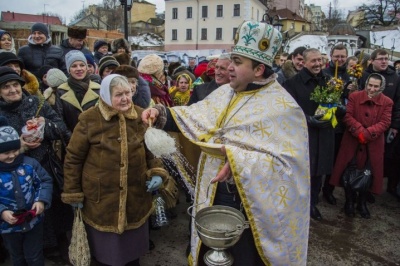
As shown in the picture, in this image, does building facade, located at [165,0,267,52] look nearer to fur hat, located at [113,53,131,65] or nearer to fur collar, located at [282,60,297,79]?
fur collar, located at [282,60,297,79]

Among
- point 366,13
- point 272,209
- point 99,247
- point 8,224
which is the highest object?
point 366,13

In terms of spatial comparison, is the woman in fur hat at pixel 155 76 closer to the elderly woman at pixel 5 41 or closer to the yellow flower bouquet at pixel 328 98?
the elderly woman at pixel 5 41

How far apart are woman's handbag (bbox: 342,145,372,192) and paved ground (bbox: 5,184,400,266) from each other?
53 cm

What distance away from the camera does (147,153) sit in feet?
10.8

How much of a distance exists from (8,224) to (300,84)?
374 cm

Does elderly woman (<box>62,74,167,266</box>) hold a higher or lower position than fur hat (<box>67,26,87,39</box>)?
lower

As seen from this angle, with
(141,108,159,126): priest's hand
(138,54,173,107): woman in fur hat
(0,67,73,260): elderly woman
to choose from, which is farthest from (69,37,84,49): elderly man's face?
(141,108,159,126): priest's hand

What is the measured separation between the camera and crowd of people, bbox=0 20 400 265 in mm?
2395

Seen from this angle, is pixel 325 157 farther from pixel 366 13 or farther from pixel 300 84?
pixel 366 13

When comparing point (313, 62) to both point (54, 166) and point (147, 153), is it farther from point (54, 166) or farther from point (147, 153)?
point (54, 166)

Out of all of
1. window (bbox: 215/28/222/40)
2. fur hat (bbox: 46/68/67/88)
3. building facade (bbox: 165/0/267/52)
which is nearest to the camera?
fur hat (bbox: 46/68/67/88)

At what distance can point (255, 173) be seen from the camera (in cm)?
230

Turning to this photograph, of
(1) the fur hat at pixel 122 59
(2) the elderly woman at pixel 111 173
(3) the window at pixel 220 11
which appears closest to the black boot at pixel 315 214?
(2) the elderly woman at pixel 111 173

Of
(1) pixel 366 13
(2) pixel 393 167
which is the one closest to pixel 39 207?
(2) pixel 393 167
